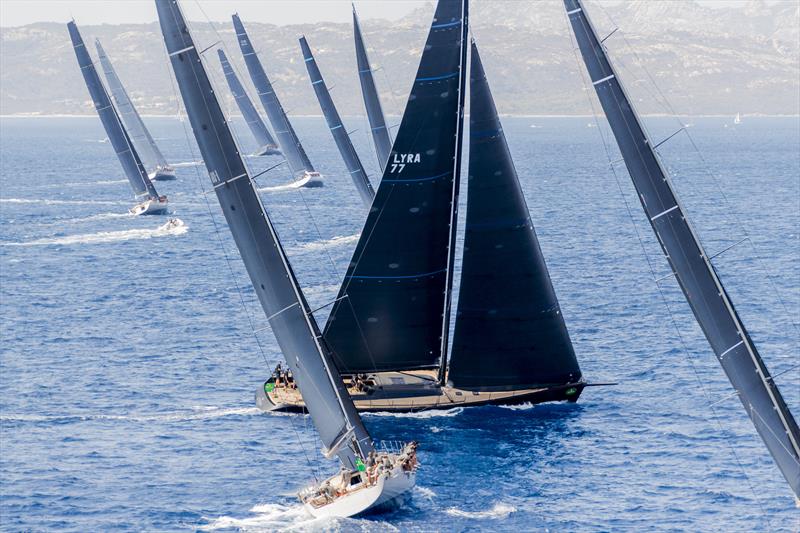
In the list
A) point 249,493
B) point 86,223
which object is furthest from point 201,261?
point 249,493

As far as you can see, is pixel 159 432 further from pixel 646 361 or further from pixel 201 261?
pixel 201 261

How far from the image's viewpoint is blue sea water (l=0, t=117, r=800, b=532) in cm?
4166

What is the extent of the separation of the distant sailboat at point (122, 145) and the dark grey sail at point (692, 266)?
86.8 m

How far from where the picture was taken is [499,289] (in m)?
49.4

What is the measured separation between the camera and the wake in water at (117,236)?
333 ft

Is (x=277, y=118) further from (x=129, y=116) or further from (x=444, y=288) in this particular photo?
(x=444, y=288)

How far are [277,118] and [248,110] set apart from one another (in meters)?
33.7

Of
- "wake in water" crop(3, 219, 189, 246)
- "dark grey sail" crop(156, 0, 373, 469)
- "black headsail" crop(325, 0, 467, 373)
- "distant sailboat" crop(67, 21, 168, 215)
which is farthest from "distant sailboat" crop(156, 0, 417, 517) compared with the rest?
"distant sailboat" crop(67, 21, 168, 215)

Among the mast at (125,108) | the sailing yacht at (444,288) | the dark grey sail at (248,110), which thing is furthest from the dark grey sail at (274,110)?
the sailing yacht at (444,288)

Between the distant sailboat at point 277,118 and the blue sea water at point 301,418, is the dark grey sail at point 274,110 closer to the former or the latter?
the distant sailboat at point 277,118

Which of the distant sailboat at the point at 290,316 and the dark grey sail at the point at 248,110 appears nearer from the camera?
the distant sailboat at the point at 290,316

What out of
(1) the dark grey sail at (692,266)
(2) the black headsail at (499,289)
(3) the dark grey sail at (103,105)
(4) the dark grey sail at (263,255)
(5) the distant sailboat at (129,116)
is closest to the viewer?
(1) the dark grey sail at (692,266)

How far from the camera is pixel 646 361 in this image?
198 ft

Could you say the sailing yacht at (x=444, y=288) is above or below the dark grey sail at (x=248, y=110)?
above
